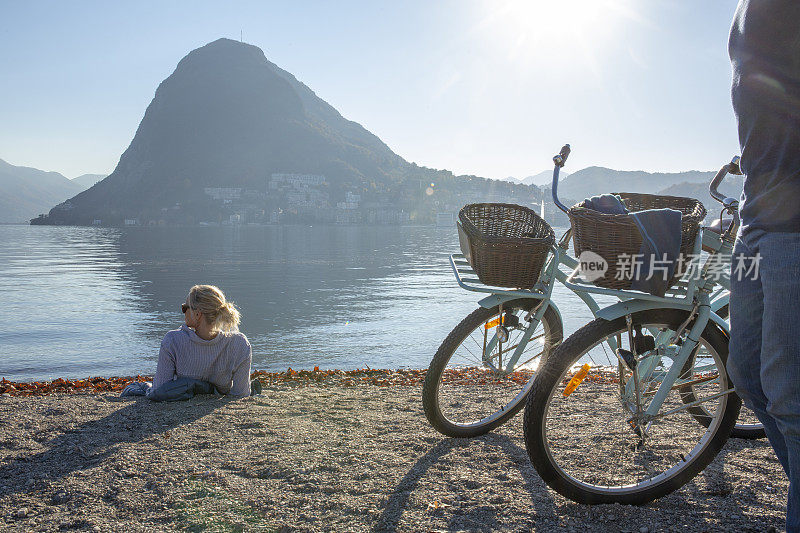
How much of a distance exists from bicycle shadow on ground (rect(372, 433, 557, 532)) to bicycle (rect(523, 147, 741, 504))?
196 mm

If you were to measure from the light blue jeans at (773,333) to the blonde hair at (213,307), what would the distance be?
13.2 ft

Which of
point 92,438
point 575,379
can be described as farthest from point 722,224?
point 92,438

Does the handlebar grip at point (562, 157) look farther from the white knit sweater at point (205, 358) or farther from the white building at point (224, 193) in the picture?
the white building at point (224, 193)

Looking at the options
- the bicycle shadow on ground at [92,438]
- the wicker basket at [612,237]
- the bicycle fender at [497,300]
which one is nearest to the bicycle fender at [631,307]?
the wicker basket at [612,237]

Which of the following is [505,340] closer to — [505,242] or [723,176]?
[505,242]

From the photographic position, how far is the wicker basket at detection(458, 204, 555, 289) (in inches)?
148

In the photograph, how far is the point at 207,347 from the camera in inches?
212

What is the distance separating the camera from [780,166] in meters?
1.96

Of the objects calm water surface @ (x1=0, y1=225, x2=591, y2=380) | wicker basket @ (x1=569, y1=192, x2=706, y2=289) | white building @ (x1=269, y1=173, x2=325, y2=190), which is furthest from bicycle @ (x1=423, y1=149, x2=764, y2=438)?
white building @ (x1=269, y1=173, x2=325, y2=190)

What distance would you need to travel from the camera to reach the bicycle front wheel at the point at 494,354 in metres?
4.06

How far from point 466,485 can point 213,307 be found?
2905 millimetres

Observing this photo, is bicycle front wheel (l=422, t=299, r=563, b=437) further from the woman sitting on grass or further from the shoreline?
the shoreline

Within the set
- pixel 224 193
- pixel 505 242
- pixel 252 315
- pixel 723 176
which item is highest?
pixel 224 193

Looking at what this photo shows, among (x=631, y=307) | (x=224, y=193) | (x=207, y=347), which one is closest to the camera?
(x=631, y=307)
